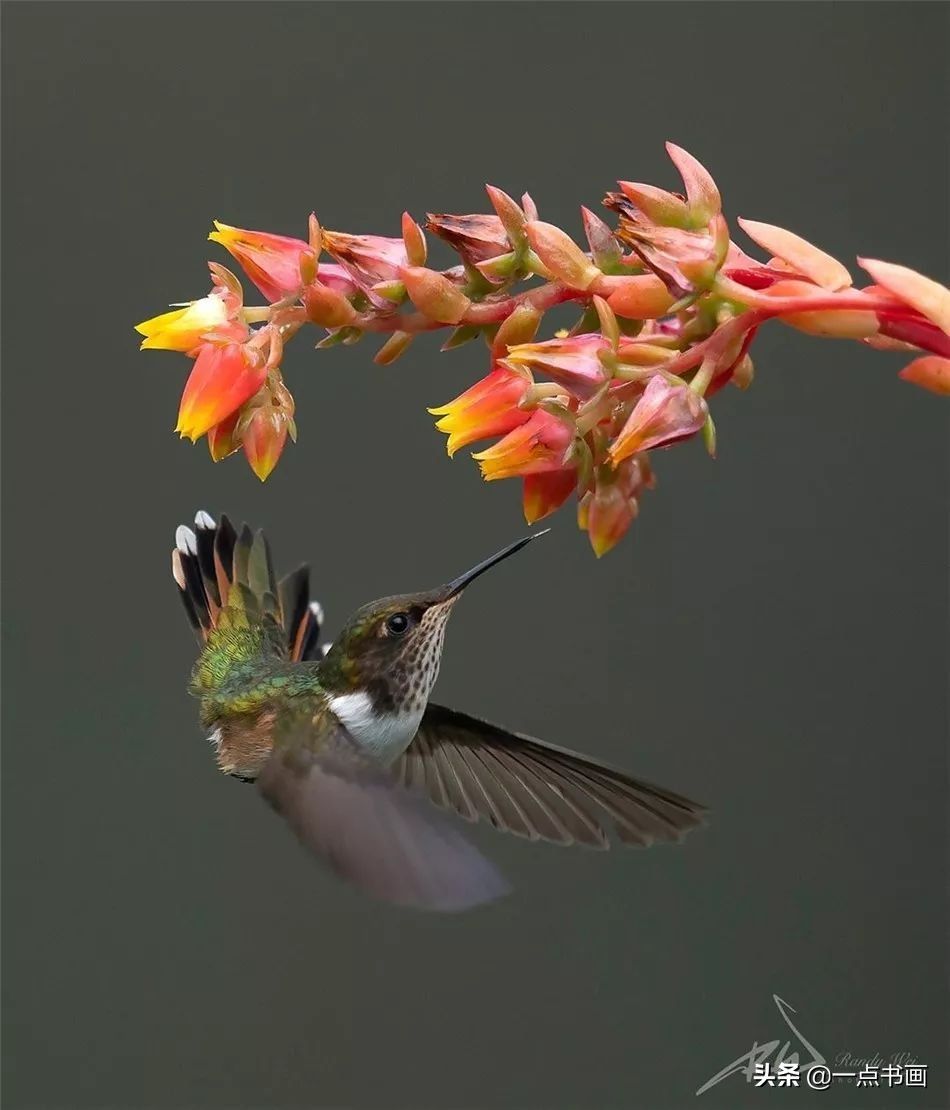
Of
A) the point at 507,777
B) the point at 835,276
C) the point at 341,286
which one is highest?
the point at 341,286

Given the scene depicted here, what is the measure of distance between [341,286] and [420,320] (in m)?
0.05

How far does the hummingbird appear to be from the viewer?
71cm

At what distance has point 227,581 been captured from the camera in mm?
1168

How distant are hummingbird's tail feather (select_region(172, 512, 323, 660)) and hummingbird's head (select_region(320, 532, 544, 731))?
24 cm

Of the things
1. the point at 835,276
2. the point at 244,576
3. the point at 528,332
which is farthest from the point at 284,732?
the point at 835,276

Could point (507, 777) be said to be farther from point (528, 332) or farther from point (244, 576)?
point (528, 332)

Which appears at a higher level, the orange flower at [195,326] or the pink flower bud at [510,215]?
the orange flower at [195,326]

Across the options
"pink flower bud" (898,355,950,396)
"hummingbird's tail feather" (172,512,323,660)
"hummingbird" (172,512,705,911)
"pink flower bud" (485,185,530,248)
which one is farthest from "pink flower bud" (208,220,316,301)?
"hummingbird's tail feather" (172,512,323,660)

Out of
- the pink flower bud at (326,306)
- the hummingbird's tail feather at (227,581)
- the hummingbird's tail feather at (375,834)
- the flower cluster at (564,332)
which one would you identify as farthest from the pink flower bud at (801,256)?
the hummingbird's tail feather at (227,581)

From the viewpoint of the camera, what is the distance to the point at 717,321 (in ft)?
2.20

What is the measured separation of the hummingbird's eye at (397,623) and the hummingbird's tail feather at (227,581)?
0.89 ft

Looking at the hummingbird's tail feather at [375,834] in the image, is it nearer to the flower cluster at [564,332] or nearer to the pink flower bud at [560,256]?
the flower cluster at [564,332]

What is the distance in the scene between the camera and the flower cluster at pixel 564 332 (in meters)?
0.65
